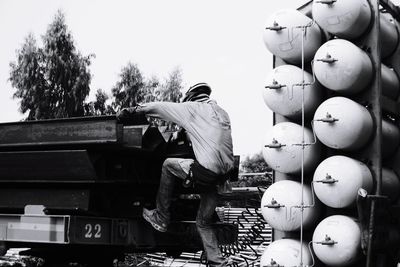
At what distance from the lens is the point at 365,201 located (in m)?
5.13

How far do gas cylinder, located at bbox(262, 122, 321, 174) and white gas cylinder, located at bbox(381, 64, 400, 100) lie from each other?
926 millimetres

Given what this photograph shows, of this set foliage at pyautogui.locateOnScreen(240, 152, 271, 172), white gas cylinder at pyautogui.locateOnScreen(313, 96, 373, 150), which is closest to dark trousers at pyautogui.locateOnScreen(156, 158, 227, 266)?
white gas cylinder at pyautogui.locateOnScreen(313, 96, 373, 150)

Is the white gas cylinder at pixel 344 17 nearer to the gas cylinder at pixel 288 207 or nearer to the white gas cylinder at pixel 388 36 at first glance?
the white gas cylinder at pixel 388 36

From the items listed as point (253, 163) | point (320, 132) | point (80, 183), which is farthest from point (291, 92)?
point (253, 163)

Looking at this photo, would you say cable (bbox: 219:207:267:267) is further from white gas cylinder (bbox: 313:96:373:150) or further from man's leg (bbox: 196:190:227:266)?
white gas cylinder (bbox: 313:96:373:150)

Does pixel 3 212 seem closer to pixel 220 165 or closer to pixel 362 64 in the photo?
pixel 220 165

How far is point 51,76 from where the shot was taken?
32594mm

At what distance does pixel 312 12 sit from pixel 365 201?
186cm

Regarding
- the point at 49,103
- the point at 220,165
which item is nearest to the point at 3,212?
the point at 220,165

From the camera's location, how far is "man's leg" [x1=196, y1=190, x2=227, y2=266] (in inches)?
239

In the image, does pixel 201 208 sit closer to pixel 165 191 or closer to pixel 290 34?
pixel 165 191

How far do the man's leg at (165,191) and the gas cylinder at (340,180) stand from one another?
4.56 ft

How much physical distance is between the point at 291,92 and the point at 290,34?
0.54m

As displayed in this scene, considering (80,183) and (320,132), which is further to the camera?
(80,183)
